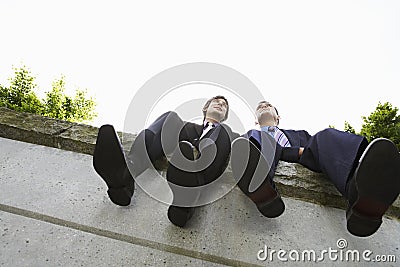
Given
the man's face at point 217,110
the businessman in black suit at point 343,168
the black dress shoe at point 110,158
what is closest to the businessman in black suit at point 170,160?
the black dress shoe at point 110,158

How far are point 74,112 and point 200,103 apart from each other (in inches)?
144

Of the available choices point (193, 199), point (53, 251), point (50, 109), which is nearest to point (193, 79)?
point (193, 199)

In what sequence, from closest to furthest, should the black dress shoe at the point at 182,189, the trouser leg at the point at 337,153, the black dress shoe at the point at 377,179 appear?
the black dress shoe at the point at 377,179 → the black dress shoe at the point at 182,189 → the trouser leg at the point at 337,153

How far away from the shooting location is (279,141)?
1773 millimetres

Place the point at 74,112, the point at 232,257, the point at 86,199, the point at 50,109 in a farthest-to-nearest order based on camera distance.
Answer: the point at 74,112, the point at 50,109, the point at 86,199, the point at 232,257

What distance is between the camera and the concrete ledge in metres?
1.45

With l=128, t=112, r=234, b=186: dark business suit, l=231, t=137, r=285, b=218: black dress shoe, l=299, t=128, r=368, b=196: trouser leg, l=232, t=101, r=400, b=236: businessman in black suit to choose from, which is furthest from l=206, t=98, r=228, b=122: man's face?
l=231, t=137, r=285, b=218: black dress shoe

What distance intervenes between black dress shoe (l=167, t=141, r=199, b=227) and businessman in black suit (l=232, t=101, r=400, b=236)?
170mm

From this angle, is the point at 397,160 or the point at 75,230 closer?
the point at 397,160

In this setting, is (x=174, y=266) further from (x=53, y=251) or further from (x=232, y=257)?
(x=53, y=251)

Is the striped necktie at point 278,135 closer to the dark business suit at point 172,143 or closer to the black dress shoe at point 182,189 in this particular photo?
the dark business suit at point 172,143

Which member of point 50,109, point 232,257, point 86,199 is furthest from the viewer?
point 50,109

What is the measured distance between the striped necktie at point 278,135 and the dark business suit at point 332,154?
80mm

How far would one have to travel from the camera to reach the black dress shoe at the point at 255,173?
1188 millimetres
